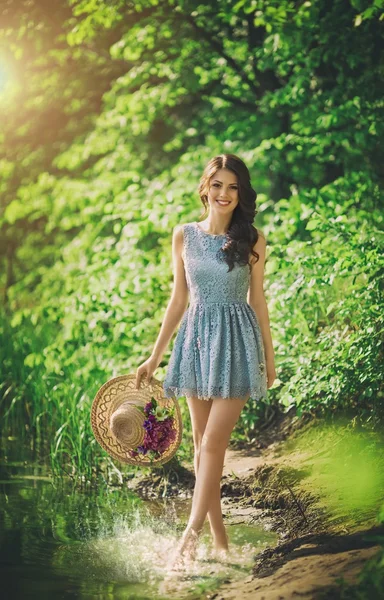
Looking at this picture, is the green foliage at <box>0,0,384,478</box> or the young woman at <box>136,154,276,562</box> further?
the green foliage at <box>0,0,384,478</box>

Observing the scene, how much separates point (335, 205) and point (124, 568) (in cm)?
302

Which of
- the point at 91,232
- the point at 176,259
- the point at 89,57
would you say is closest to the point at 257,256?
the point at 176,259

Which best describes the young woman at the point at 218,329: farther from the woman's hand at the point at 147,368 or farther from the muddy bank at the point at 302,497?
the muddy bank at the point at 302,497

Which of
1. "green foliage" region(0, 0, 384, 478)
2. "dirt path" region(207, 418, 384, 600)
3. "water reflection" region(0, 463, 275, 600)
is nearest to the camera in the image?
"dirt path" region(207, 418, 384, 600)

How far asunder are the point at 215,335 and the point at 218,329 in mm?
29

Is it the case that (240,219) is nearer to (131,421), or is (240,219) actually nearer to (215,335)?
(215,335)

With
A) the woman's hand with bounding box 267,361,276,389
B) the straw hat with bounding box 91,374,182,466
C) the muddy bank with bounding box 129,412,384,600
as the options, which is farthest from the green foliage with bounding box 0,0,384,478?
the woman's hand with bounding box 267,361,276,389

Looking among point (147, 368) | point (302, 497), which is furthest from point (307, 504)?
point (147, 368)

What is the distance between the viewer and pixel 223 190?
4.03 metres

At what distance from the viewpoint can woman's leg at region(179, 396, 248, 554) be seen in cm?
394

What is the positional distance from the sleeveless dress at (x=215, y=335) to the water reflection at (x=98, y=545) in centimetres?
77

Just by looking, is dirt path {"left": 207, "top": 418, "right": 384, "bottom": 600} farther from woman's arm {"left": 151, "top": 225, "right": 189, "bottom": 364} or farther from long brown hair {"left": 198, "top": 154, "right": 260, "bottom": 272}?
long brown hair {"left": 198, "top": 154, "right": 260, "bottom": 272}

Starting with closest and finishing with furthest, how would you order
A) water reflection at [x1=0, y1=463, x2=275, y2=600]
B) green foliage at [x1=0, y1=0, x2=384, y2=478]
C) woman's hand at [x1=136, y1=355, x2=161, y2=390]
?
water reflection at [x1=0, y1=463, x2=275, y2=600], woman's hand at [x1=136, y1=355, x2=161, y2=390], green foliage at [x1=0, y1=0, x2=384, y2=478]

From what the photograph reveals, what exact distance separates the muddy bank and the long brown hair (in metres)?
1.26
